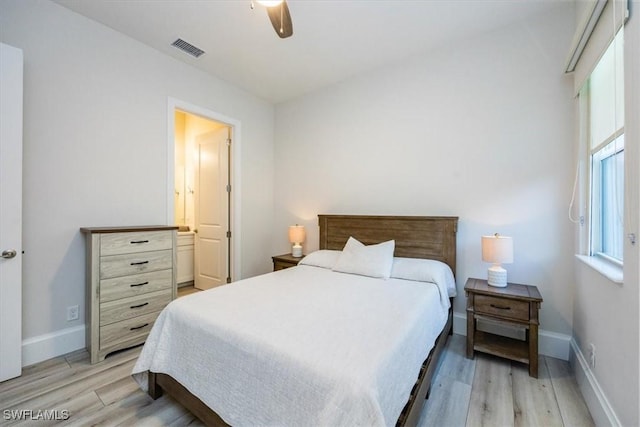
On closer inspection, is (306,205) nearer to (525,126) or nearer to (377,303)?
(377,303)

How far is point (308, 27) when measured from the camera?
8.19 feet

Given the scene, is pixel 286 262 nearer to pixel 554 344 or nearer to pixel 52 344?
pixel 52 344

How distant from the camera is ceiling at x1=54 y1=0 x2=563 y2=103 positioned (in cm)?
224

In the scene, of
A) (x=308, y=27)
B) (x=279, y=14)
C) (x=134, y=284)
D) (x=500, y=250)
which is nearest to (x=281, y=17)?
(x=279, y=14)

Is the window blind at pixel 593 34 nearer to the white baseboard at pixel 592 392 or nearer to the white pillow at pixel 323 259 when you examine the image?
the white baseboard at pixel 592 392

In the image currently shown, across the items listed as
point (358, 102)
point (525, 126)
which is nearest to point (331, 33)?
point (358, 102)

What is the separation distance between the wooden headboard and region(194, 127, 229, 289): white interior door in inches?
61.1

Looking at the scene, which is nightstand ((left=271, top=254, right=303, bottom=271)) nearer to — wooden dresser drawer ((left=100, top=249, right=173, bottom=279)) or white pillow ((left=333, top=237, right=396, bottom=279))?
white pillow ((left=333, top=237, right=396, bottom=279))

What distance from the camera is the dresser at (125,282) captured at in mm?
2197

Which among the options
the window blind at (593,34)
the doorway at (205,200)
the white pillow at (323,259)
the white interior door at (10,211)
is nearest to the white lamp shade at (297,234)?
the white pillow at (323,259)

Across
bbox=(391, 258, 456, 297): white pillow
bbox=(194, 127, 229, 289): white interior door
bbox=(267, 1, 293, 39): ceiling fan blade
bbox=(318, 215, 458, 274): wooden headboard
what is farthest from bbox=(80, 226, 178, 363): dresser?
bbox=(391, 258, 456, 297): white pillow

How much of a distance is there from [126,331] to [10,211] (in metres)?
1.24

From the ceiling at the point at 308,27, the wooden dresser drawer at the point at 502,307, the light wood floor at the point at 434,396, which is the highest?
the ceiling at the point at 308,27

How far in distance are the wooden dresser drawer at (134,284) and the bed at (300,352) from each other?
855mm
